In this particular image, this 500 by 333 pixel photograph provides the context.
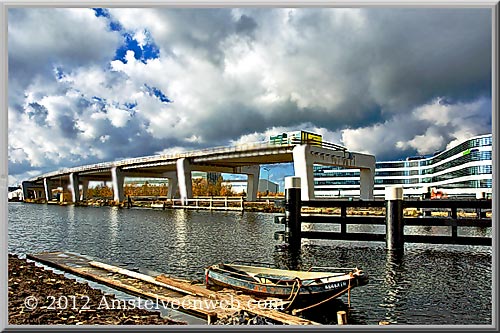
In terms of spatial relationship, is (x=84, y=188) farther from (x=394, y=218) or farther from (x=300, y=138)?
(x=394, y=218)

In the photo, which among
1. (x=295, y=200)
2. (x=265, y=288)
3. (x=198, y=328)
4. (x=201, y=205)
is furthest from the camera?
(x=201, y=205)

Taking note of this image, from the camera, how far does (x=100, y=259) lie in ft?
36.5

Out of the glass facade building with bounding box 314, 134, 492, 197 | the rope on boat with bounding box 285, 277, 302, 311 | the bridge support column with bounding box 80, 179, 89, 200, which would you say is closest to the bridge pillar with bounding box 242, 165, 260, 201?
the glass facade building with bounding box 314, 134, 492, 197

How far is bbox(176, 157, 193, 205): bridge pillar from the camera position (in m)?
39.7

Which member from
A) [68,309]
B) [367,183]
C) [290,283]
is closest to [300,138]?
[367,183]

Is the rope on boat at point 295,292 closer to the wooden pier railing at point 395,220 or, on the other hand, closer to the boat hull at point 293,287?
the boat hull at point 293,287

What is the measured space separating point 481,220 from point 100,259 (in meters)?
9.72

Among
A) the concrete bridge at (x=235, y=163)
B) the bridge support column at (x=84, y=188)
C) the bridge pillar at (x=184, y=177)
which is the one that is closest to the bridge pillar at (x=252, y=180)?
the concrete bridge at (x=235, y=163)

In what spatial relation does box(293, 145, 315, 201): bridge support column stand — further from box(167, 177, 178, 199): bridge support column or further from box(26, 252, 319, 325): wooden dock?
box(167, 177, 178, 199): bridge support column

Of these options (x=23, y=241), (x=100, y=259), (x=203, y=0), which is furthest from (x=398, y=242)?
(x=23, y=241)

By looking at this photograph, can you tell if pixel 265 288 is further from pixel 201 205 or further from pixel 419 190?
pixel 201 205

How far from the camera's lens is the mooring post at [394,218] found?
11031 mm

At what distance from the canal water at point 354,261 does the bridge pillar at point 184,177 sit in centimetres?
2132

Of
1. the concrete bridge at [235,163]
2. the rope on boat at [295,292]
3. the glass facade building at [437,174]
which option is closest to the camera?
the rope on boat at [295,292]
